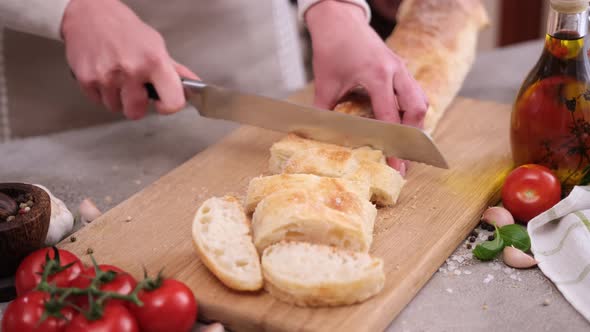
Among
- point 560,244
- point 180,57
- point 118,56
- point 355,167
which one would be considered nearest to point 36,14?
point 118,56

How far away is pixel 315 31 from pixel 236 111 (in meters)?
0.47

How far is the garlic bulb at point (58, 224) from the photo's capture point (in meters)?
2.27

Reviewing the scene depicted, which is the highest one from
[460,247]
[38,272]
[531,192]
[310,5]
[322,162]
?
[310,5]

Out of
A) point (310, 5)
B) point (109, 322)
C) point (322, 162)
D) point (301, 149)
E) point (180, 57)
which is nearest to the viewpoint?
point (109, 322)

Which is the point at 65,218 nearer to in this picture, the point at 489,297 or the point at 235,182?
the point at 235,182

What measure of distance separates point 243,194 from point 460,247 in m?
0.78

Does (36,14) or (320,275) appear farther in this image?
(36,14)

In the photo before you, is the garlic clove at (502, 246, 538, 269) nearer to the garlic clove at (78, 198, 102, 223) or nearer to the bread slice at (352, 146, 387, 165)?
the bread slice at (352, 146, 387, 165)

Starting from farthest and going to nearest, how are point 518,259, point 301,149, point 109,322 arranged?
point 301,149 → point 518,259 → point 109,322

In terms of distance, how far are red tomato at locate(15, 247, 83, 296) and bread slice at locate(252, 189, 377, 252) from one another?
51 cm

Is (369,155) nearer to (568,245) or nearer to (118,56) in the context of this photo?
(568,245)

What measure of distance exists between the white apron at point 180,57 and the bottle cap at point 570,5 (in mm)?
1719

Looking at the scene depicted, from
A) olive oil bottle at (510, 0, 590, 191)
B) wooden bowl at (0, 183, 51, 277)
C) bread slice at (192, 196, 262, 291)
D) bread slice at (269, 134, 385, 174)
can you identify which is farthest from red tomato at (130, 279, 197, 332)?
olive oil bottle at (510, 0, 590, 191)

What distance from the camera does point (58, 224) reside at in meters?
2.29
